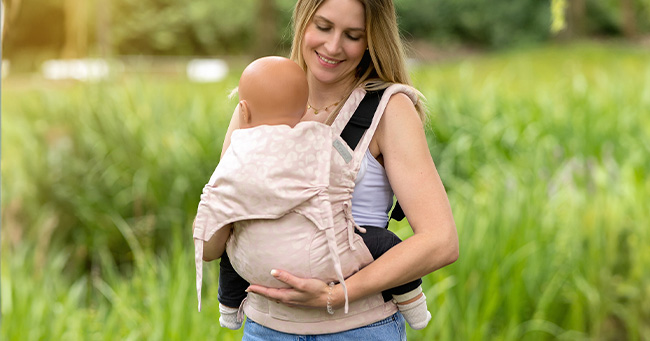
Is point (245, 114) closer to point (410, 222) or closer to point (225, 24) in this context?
point (410, 222)

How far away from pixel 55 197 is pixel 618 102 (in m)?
4.59

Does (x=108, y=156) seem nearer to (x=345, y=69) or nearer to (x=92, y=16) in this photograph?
(x=345, y=69)

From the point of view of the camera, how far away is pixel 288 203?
1420mm

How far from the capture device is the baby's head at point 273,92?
1.44m

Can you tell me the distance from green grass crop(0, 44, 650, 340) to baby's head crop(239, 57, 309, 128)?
549 millimetres

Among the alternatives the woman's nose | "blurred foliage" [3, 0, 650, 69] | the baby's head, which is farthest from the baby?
"blurred foliage" [3, 0, 650, 69]

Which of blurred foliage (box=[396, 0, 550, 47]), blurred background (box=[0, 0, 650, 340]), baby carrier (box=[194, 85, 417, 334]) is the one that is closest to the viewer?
baby carrier (box=[194, 85, 417, 334])

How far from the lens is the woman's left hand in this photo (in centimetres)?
143

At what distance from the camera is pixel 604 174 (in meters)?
4.16

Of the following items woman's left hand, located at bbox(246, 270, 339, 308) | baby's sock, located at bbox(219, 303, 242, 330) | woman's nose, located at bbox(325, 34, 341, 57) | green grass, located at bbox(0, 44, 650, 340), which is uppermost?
woman's nose, located at bbox(325, 34, 341, 57)

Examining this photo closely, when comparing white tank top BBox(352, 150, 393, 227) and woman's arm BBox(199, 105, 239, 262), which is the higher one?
white tank top BBox(352, 150, 393, 227)

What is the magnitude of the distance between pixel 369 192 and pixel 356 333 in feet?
1.03

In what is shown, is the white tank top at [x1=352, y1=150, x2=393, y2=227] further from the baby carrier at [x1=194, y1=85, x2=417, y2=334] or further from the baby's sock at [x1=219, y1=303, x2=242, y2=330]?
the baby's sock at [x1=219, y1=303, x2=242, y2=330]

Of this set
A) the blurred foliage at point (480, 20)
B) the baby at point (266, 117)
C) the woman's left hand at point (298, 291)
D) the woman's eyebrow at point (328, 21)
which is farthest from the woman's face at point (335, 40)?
the blurred foliage at point (480, 20)
